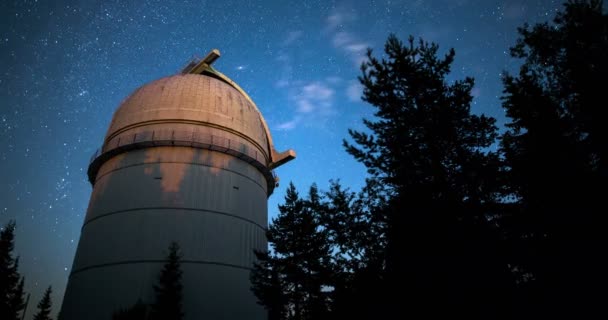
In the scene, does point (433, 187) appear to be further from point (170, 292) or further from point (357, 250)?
point (170, 292)

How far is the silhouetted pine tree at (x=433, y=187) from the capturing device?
616cm

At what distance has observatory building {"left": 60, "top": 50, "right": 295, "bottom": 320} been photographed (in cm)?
1434

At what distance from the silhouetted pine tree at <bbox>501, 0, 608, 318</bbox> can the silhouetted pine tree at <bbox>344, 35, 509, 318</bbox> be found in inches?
29.6

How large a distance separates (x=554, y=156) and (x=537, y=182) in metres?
0.67

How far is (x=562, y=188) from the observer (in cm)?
721

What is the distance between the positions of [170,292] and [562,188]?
1317 centimetres

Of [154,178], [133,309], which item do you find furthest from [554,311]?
[154,178]

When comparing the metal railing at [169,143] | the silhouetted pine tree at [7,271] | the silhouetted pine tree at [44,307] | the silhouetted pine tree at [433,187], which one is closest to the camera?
the silhouetted pine tree at [433,187]

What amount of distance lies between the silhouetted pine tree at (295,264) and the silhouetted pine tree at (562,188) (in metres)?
6.01

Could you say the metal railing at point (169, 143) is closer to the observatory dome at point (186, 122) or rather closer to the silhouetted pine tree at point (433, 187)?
the observatory dome at point (186, 122)

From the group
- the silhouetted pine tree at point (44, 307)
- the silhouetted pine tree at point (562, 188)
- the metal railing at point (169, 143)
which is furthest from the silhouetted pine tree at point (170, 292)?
the silhouetted pine tree at point (44, 307)

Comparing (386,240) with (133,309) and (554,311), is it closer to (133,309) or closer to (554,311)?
(554,311)

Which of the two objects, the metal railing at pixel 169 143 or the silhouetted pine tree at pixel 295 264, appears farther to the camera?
the metal railing at pixel 169 143

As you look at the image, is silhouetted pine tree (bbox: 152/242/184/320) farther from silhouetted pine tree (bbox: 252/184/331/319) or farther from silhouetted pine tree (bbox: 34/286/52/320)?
silhouetted pine tree (bbox: 34/286/52/320)
